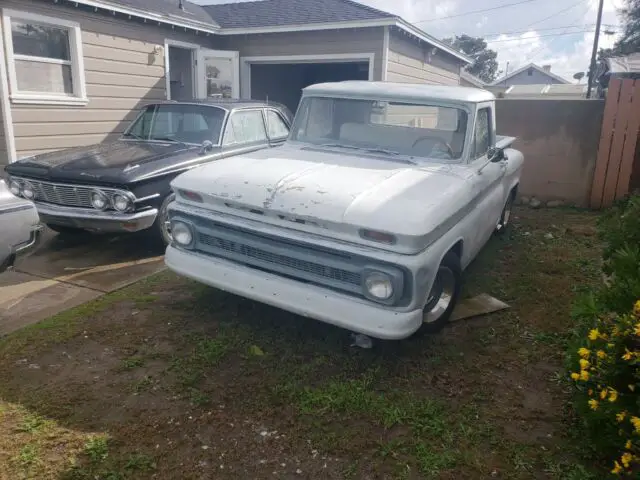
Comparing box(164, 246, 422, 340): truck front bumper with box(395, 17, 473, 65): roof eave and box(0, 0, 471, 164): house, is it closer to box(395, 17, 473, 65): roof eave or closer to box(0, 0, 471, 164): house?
box(0, 0, 471, 164): house

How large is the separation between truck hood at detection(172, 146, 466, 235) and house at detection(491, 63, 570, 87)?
211 ft

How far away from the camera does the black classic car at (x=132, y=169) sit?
502 cm

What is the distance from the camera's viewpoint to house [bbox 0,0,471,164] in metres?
8.25

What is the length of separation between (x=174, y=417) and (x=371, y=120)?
296 centimetres

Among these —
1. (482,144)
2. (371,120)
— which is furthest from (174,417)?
(482,144)

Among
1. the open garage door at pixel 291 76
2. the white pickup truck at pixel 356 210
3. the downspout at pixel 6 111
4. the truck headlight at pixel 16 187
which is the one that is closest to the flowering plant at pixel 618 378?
the white pickup truck at pixel 356 210

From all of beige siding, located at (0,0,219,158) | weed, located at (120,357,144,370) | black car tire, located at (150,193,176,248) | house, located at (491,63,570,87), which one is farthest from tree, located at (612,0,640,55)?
weed, located at (120,357,144,370)

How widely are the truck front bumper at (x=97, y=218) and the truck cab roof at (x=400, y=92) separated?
2.07 m

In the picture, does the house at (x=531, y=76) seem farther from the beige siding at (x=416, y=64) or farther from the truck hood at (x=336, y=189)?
the truck hood at (x=336, y=189)

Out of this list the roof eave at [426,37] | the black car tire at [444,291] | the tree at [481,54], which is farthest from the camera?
the tree at [481,54]

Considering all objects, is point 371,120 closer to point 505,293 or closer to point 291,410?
point 505,293

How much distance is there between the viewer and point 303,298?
10.7 feet

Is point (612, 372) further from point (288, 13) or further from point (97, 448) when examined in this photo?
point (288, 13)

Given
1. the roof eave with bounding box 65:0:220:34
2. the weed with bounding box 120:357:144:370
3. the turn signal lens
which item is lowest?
the weed with bounding box 120:357:144:370
